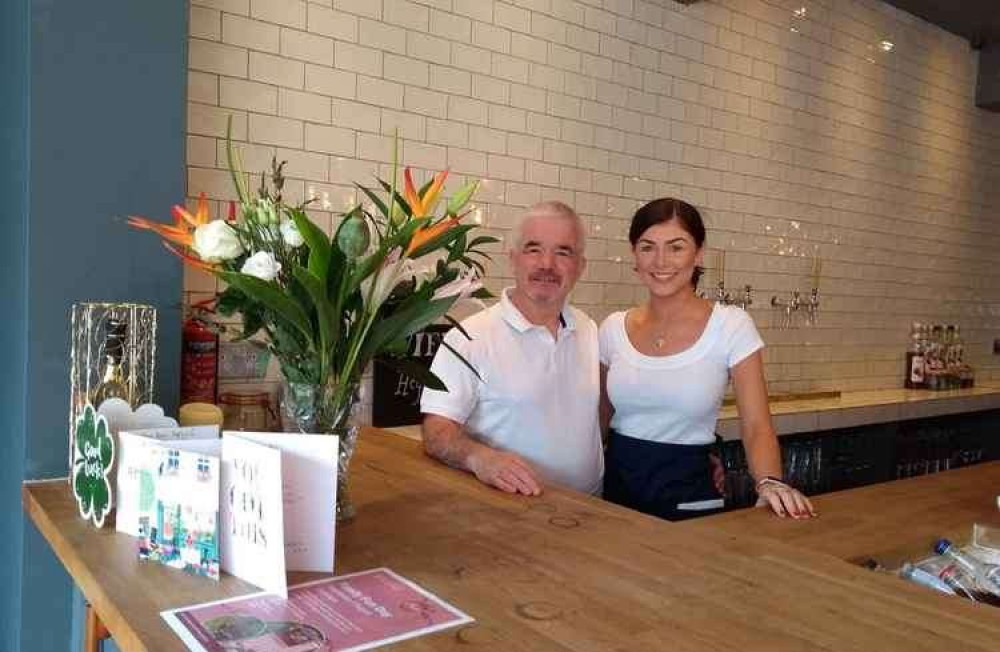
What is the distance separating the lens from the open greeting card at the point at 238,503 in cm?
125

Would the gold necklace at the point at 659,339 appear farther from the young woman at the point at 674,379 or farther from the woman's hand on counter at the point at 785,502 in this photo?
the woman's hand on counter at the point at 785,502

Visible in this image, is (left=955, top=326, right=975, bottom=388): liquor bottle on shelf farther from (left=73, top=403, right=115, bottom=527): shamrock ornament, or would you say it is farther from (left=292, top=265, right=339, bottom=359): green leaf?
(left=73, top=403, right=115, bottom=527): shamrock ornament

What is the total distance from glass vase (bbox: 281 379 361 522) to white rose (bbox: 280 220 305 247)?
0.86 ft

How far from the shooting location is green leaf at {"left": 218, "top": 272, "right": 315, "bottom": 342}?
1355mm

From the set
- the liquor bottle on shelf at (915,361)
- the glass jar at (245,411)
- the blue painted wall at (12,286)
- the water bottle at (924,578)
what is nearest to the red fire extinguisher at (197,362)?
the glass jar at (245,411)

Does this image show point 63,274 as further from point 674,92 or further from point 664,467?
point 674,92

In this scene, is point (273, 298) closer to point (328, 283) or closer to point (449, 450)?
point (328, 283)

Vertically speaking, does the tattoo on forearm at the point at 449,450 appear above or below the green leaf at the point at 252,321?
below

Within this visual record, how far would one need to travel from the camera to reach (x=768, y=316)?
4629 mm

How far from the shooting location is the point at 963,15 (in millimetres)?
5207

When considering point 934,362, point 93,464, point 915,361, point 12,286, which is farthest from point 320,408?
point 934,362

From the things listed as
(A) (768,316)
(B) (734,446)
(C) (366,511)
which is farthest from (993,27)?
(C) (366,511)

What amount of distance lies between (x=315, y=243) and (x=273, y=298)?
0.38ft

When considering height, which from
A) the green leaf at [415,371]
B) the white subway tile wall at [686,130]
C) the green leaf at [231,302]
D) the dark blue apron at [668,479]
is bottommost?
the dark blue apron at [668,479]
